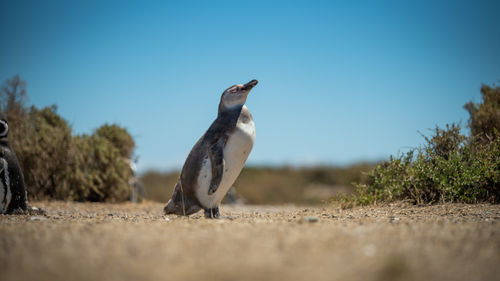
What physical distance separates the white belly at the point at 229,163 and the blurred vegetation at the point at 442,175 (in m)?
3.17

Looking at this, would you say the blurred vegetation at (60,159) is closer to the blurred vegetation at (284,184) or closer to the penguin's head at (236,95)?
the blurred vegetation at (284,184)

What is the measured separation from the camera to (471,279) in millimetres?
2123

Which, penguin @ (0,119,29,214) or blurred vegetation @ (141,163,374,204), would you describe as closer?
penguin @ (0,119,29,214)

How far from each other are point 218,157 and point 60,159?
25.2 feet

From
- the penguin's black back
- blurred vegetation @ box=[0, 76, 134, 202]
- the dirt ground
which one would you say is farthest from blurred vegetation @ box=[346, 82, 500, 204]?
blurred vegetation @ box=[0, 76, 134, 202]

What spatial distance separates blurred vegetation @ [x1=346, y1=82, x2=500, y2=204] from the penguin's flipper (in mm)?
3437

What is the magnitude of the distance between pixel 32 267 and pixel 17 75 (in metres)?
10.7

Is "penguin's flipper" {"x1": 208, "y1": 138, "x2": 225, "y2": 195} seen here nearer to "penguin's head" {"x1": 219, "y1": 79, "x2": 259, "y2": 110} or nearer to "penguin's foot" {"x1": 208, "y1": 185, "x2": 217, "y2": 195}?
"penguin's foot" {"x1": 208, "y1": 185, "x2": 217, "y2": 195}

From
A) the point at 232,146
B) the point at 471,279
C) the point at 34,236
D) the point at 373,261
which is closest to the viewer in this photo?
the point at 471,279

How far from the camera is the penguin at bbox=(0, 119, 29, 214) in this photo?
5.58 m

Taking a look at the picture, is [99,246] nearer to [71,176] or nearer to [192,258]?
[192,258]

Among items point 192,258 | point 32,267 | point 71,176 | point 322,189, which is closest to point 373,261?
A: point 192,258

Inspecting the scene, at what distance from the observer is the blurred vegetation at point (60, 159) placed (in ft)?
33.6

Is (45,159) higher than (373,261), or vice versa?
(45,159)
